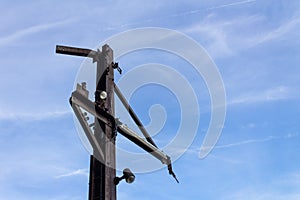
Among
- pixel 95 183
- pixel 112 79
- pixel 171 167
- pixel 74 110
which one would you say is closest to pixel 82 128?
pixel 74 110

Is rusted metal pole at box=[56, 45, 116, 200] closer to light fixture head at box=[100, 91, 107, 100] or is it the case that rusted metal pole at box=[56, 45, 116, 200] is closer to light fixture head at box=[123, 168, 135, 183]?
light fixture head at box=[100, 91, 107, 100]

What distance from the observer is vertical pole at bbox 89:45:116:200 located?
1008cm

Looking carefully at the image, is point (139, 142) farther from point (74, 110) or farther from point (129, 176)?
point (74, 110)

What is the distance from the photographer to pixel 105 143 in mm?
10688

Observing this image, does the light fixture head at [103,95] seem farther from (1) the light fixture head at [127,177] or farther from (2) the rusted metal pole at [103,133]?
(1) the light fixture head at [127,177]

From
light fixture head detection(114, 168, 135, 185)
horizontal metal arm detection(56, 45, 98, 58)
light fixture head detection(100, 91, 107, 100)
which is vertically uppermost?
horizontal metal arm detection(56, 45, 98, 58)

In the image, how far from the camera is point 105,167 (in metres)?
10.3

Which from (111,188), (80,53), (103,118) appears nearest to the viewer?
(111,188)

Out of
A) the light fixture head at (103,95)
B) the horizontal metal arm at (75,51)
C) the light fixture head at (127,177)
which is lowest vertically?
the light fixture head at (127,177)

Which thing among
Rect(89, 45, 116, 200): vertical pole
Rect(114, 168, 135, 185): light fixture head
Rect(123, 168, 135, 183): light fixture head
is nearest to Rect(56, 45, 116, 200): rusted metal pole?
Rect(89, 45, 116, 200): vertical pole

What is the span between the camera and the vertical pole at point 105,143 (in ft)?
33.1

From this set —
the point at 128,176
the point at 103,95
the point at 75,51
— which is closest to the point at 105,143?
the point at 128,176

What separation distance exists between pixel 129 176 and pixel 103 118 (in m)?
1.64

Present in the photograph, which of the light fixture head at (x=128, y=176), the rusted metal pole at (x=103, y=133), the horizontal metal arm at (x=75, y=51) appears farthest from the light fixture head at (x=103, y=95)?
the light fixture head at (x=128, y=176)
